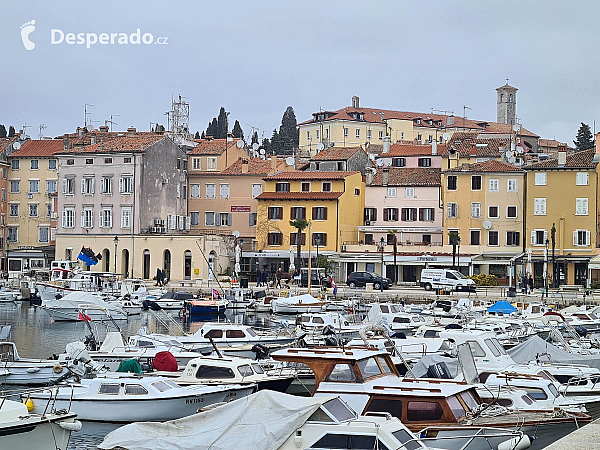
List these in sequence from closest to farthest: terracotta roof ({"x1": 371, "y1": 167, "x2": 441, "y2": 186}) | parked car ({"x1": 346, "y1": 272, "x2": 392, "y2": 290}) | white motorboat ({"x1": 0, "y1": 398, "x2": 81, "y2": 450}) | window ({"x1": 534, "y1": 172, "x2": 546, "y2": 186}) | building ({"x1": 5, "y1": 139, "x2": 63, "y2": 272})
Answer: white motorboat ({"x1": 0, "y1": 398, "x2": 81, "y2": 450}) < parked car ({"x1": 346, "y1": 272, "x2": 392, "y2": 290}) < window ({"x1": 534, "y1": 172, "x2": 546, "y2": 186}) < terracotta roof ({"x1": 371, "y1": 167, "x2": 441, "y2": 186}) < building ({"x1": 5, "y1": 139, "x2": 63, "y2": 272})

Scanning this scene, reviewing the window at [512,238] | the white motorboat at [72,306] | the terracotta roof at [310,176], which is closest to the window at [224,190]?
the terracotta roof at [310,176]

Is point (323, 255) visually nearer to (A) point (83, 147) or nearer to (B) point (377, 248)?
(B) point (377, 248)

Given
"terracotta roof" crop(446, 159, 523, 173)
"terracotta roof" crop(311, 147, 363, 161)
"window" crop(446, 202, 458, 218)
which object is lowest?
"window" crop(446, 202, 458, 218)

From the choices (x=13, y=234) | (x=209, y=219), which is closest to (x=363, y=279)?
(x=209, y=219)

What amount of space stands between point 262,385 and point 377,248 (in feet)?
164

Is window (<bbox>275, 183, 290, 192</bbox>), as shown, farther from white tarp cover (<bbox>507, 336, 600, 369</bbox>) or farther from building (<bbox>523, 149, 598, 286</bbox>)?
white tarp cover (<bbox>507, 336, 600, 369</bbox>)

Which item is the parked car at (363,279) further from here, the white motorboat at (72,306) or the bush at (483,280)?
the white motorboat at (72,306)

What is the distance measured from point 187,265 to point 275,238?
721cm

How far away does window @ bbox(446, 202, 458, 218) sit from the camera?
246 feet

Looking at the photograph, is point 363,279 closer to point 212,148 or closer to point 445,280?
point 445,280

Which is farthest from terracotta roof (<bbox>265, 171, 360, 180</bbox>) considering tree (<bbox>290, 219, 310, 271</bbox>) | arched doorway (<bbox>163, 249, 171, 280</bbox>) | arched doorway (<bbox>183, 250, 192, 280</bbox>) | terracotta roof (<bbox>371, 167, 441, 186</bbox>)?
arched doorway (<bbox>163, 249, 171, 280</bbox>)

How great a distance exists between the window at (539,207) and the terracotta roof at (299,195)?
14.5 metres

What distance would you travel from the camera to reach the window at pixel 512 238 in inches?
2896

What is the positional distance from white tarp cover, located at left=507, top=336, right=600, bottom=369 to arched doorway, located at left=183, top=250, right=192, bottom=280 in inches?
1862
